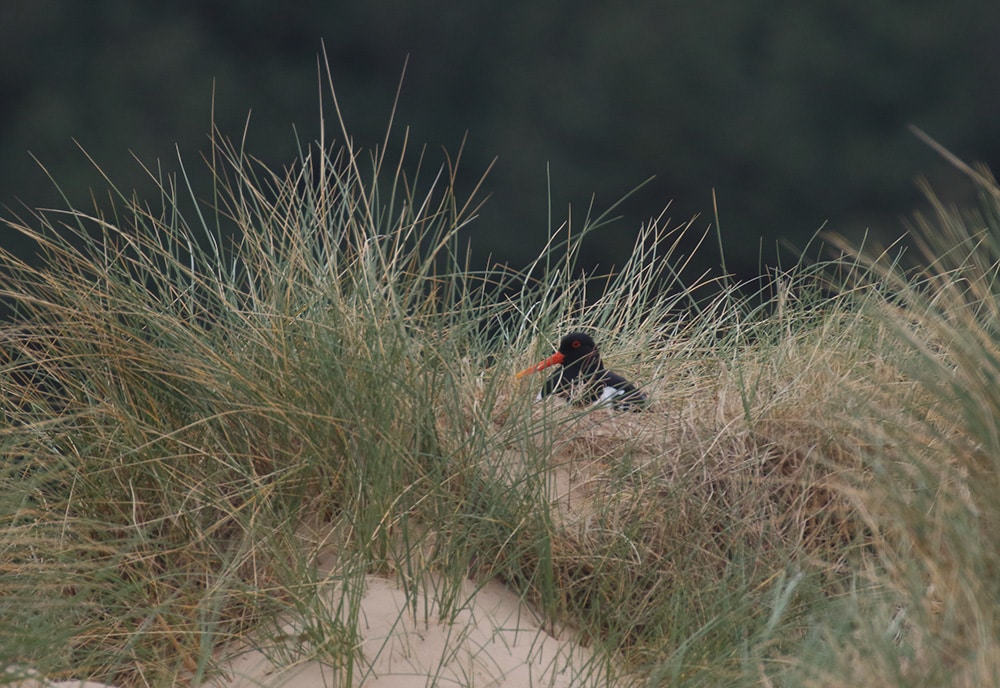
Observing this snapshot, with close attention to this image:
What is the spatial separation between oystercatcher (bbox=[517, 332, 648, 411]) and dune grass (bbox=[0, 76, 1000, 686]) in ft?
0.20

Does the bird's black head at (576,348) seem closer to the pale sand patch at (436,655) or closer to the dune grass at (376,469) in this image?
the dune grass at (376,469)

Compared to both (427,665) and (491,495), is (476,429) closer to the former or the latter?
(491,495)

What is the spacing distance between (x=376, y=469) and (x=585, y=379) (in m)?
0.77

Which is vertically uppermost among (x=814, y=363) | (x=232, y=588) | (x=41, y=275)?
(x=814, y=363)

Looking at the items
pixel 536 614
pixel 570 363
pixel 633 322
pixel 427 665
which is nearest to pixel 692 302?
pixel 633 322

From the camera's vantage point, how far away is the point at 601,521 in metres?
2.48

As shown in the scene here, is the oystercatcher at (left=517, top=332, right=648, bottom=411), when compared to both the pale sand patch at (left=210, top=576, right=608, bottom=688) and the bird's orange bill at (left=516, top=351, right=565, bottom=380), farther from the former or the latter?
the pale sand patch at (left=210, top=576, right=608, bottom=688)

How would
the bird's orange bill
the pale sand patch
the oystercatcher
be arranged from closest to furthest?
the pale sand patch < the oystercatcher < the bird's orange bill

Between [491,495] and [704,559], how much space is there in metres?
0.44

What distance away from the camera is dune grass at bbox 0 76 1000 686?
2.17 m

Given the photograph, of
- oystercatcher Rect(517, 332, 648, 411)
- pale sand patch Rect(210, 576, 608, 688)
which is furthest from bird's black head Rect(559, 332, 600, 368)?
pale sand patch Rect(210, 576, 608, 688)

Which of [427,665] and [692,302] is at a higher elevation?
[692,302]

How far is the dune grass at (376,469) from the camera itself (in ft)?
7.13

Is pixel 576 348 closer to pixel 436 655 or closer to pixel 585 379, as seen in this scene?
Answer: pixel 585 379
